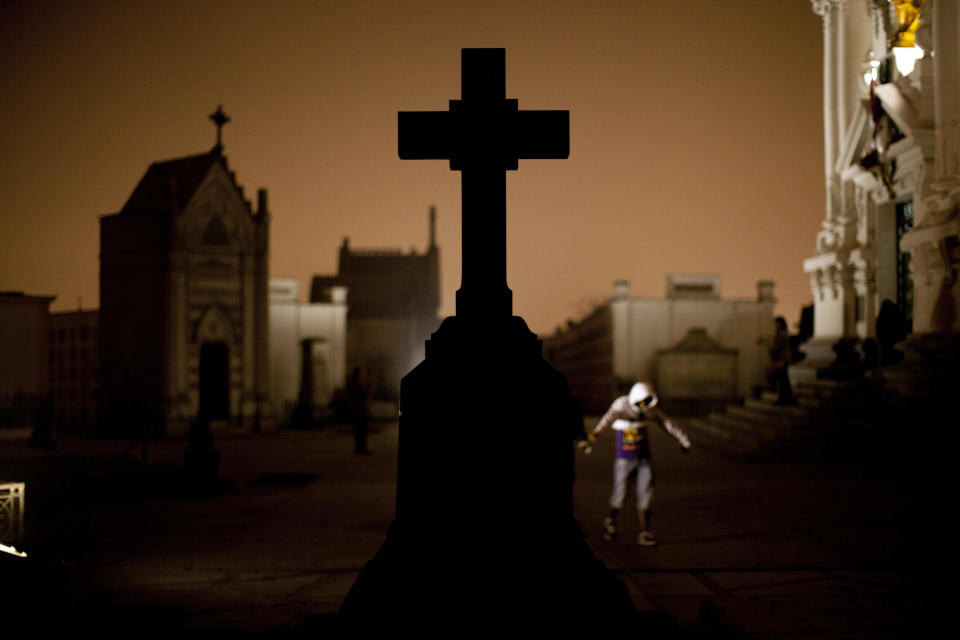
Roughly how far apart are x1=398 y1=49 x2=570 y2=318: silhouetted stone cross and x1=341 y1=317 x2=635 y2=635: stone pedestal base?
0.63m

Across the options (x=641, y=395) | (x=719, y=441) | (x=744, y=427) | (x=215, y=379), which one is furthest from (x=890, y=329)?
(x=215, y=379)

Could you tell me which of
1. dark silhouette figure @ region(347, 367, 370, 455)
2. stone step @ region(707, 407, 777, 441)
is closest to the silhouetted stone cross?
dark silhouette figure @ region(347, 367, 370, 455)

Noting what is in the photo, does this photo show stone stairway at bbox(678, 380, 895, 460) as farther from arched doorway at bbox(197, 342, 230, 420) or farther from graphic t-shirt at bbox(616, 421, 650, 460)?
arched doorway at bbox(197, 342, 230, 420)

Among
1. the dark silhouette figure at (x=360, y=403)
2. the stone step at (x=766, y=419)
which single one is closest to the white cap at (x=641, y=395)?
the stone step at (x=766, y=419)

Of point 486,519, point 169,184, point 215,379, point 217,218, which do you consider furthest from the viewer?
point 215,379

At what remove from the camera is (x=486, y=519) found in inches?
145

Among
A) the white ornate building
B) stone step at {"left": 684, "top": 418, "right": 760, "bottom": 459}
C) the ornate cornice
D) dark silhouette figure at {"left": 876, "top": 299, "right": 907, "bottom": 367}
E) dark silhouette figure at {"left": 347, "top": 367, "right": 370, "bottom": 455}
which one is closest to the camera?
the white ornate building

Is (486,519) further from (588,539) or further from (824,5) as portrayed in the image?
(824,5)

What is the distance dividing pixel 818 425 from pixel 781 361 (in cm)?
242

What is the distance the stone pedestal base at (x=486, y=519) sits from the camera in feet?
12.0

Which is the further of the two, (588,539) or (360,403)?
(360,403)

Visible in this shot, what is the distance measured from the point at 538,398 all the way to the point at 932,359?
40.3 ft

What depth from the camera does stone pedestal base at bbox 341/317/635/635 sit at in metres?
3.66

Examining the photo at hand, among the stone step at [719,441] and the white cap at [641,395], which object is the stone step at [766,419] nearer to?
the stone step at [719,441]
